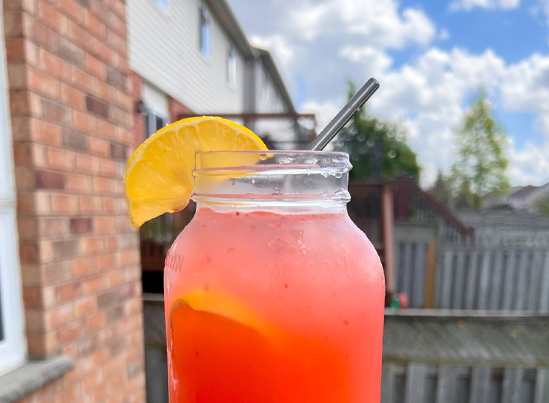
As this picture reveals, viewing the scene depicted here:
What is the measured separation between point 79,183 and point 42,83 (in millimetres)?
434

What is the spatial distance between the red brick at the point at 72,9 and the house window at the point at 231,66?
776 cm

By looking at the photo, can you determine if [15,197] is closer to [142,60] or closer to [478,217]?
[142,60]

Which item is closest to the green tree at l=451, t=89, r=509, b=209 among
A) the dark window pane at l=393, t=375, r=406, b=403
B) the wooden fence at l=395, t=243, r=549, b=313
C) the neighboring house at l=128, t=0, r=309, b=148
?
the neighboring house at l=128, t=0, r=309, b=148

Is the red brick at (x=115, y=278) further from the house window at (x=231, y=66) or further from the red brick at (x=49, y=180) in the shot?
the house window at (x=231, y=66)

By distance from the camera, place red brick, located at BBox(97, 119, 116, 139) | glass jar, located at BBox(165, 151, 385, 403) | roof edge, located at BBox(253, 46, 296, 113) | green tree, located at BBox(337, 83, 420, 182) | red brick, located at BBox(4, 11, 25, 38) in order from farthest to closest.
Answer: green tree, located at BBox(337, 83, 420, 182), roof edge, located at BBox(253, 46, 296, 113), red brick, located at BBox(97, 119, 116, 139), red brick, located at BBox(4, 11, 25, 38), glass jar, located at BBox(165, 151, 385, 403)

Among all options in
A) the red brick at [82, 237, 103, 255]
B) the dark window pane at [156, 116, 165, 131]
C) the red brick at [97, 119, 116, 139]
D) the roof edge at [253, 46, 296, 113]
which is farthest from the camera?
the roof edge at [253, 46, 296, 113]

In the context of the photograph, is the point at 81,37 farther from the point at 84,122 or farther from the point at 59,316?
the point at 59,316

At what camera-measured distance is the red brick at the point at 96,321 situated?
5.64 ft

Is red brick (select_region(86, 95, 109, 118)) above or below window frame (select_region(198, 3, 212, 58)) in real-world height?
below

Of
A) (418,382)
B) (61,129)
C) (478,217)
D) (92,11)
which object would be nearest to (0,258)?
(61,129)

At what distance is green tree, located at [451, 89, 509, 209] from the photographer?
18091 millimetres

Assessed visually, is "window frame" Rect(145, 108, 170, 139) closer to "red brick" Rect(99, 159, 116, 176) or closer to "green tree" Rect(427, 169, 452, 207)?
"red brick" Rect(99, 159, 116, 176)

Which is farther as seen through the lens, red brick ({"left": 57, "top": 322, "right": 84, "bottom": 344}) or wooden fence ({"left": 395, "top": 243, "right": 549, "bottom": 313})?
wooden fence ({"left": 395, "top": 243, "right": 549, "bottom": 313})

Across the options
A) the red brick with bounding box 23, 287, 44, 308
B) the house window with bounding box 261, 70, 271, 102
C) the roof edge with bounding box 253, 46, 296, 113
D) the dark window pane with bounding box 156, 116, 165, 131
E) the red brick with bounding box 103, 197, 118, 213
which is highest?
the roof edge with bounding box 253, 46, 296, 113
